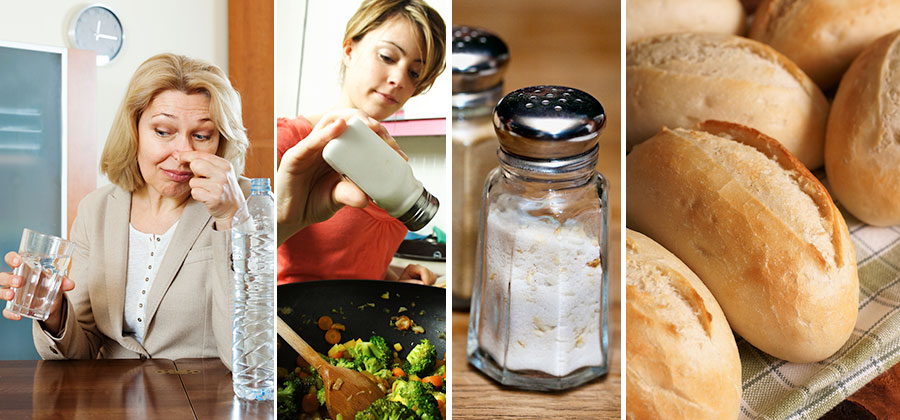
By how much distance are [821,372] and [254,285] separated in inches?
28.6

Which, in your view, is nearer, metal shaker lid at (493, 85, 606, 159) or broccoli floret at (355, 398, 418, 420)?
metal shaker lid at (493, 85, 606, 159)

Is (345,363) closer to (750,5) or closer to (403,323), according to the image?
(403,323)

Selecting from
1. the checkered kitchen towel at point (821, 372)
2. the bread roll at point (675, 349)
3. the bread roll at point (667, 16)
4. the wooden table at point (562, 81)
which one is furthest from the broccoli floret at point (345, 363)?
the bread roll at point (667, 16)

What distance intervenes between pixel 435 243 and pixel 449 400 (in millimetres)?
169

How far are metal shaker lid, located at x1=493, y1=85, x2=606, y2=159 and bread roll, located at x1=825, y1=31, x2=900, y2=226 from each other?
15.9 inches

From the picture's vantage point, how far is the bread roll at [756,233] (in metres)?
0.63

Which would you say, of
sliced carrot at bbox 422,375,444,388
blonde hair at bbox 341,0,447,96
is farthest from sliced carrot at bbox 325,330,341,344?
blonde hair at bbox 341,0,447,96

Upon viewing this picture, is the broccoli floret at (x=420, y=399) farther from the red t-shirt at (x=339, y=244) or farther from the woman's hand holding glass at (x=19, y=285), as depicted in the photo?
the woman's hand holding glass at (x=19, y=285)

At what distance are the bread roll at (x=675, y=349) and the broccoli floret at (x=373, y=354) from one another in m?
0.27

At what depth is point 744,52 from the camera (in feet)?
2.60

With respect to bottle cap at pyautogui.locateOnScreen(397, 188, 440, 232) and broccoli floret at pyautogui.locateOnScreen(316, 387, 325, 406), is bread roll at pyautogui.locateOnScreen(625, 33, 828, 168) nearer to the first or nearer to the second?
bottle cap at pyautogui.locateOnScreen(397, 188, 440, 232)

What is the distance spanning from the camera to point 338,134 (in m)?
0.66

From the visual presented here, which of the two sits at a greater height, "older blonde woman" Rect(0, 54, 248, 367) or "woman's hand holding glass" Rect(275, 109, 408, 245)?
"woman's hand holding glass" Rect(275, 109, 408, 245)

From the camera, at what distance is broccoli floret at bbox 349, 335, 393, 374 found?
68 centimetres
